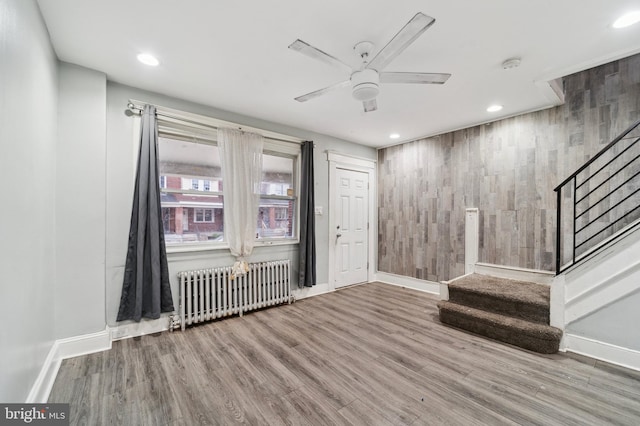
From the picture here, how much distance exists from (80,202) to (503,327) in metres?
4.29

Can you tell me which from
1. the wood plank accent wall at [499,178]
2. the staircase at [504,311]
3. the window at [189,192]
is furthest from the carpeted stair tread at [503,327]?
the window at [189,192]

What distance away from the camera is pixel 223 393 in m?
1.88

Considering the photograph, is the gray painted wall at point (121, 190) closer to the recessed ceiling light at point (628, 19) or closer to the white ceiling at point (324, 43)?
the white ceiling at point (324, 43)

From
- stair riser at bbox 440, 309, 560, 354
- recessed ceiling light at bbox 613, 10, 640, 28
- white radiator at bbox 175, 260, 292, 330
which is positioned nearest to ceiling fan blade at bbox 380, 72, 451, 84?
recessed ceiling light at bbox 613, 10, 640, 28

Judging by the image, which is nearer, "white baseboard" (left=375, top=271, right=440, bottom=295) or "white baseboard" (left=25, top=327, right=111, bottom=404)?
"white baseboard" (left=25, top=327, right=111, bottom=404)

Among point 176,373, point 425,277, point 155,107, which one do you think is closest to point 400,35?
point 155,107

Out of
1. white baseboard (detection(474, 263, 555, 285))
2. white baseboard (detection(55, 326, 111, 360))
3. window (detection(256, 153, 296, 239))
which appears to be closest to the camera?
white baseboard (detection(55, 326, 111, 360))

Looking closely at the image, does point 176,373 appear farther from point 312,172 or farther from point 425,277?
point 425,277

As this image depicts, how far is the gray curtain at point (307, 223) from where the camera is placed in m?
3.96

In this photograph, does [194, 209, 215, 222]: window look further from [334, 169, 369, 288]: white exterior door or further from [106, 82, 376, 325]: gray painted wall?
[334, 169, 369, 288]: white exterior door

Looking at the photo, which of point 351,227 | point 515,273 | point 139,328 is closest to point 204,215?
point 139,328

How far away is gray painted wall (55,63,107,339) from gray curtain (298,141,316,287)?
2.35m

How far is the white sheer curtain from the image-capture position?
329 centimetres

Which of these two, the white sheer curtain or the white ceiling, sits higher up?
the white ceiling
